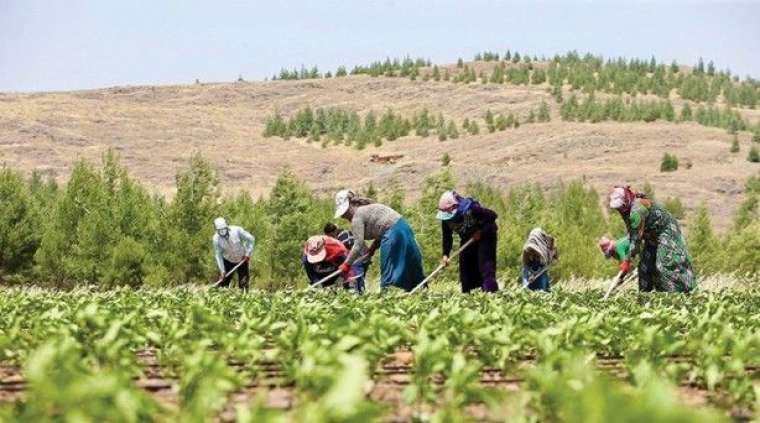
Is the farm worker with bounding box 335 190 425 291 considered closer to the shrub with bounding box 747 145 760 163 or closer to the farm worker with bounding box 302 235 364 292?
the farm worker with bounding box 302 235 364 292

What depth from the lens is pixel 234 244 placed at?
16.3 metres

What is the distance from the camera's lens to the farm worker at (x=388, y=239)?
13.1 m

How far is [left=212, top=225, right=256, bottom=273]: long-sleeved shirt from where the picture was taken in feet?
52.7

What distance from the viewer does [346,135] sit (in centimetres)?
9688

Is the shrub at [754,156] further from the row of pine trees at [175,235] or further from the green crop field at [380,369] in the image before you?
the green crop field at [380,369]

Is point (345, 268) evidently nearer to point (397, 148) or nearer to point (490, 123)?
point (397, 148)

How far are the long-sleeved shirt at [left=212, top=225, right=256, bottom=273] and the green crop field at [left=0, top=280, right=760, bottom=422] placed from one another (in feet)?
27.8

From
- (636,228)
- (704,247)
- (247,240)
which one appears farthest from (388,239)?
(704,247)

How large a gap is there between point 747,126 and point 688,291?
82793 millimetres

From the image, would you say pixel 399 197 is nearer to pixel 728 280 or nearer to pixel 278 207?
pixel 278 207

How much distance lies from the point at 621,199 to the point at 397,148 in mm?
77052

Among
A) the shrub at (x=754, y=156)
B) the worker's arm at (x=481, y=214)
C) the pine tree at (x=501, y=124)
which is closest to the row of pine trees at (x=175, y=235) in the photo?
the worker's arm at (x=481, y=214)

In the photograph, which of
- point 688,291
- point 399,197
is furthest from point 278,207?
point 688,291

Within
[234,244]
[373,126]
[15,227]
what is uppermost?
[234,244]
